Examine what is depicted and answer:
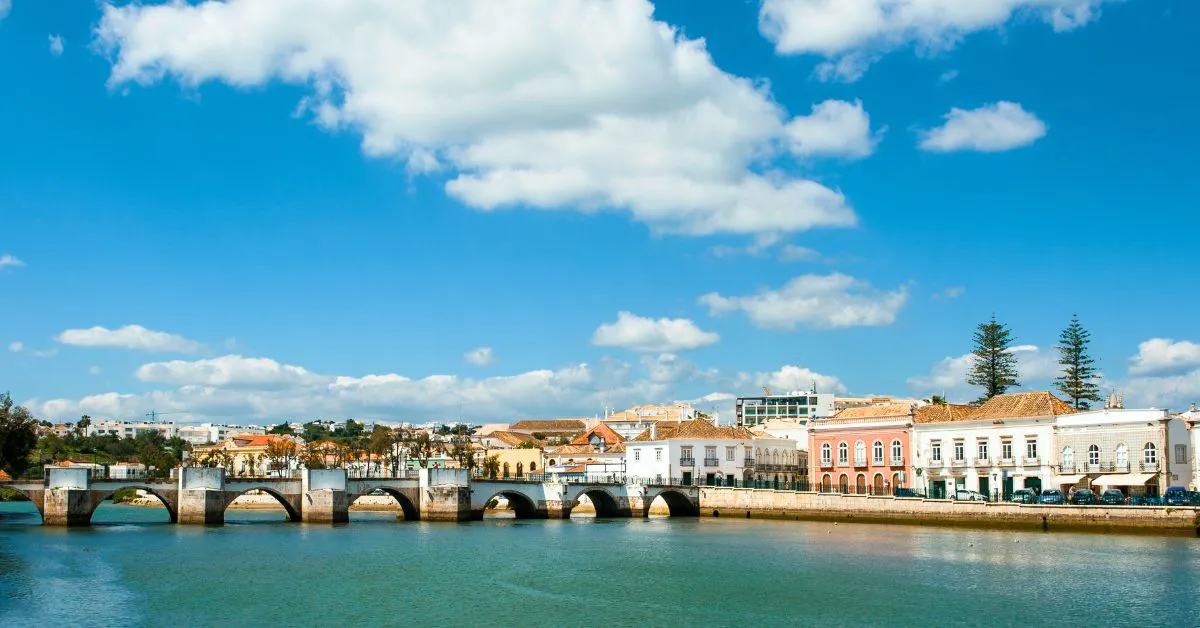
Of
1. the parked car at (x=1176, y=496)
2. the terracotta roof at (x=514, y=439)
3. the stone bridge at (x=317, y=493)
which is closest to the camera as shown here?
the parked car at (x=1176, y=496)

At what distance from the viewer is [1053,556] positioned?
47.2 metres

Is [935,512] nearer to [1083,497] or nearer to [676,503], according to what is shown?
[1083,497]

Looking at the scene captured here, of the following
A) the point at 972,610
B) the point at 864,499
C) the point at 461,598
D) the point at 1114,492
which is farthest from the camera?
the point at 864,499

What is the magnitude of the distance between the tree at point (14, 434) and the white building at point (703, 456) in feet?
145

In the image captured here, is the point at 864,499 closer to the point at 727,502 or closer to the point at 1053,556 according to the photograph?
the point at 727,502

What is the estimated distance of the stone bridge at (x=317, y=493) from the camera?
63.6m

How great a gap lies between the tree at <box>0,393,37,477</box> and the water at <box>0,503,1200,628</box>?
40.1 ft

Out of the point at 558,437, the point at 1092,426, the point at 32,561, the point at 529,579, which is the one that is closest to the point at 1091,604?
the point at 529,579

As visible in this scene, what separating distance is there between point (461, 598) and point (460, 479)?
35153 mm

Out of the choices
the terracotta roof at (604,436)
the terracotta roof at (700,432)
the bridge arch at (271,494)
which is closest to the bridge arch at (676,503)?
the terracotta roof at (700,432)

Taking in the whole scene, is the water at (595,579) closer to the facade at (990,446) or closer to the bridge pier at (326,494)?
the bridge pier at (326,494)

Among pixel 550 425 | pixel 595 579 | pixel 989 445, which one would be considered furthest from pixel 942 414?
pixel 550 425

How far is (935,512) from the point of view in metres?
65.4

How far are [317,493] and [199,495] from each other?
23.1 ft
